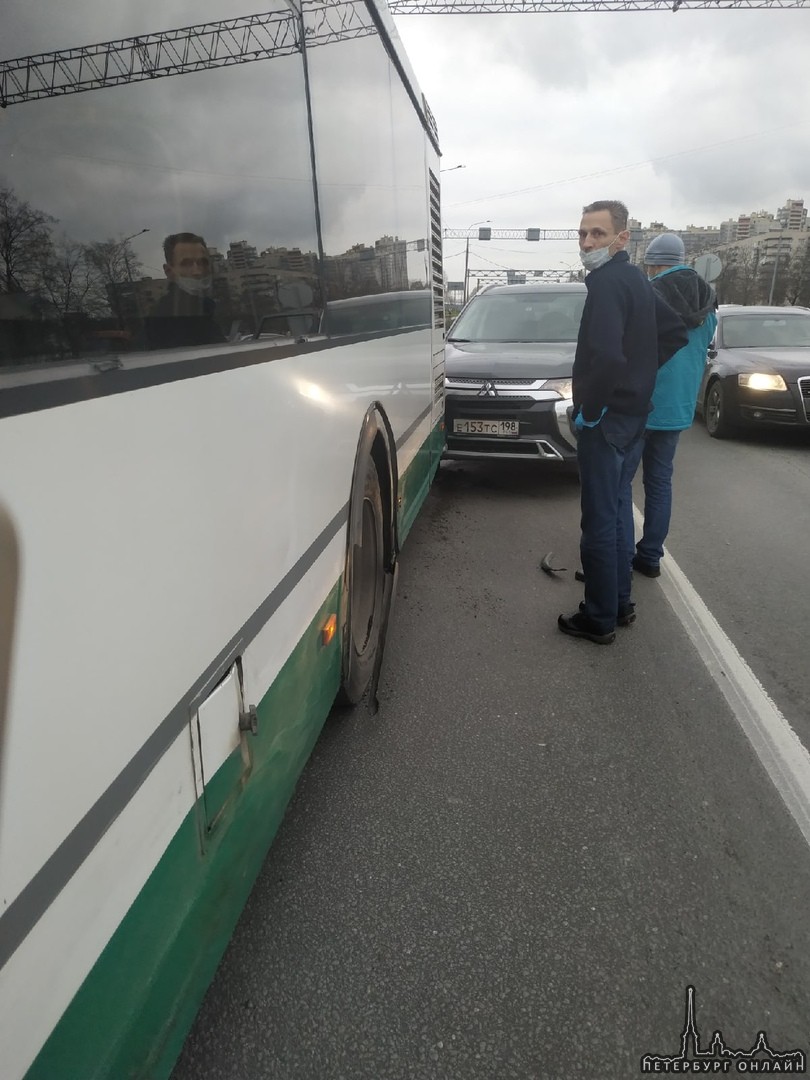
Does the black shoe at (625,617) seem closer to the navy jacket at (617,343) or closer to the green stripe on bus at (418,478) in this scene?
the navy jacket at (617,343)

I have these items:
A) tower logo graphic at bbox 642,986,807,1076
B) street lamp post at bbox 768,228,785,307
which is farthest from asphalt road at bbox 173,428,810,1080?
street lamp post at bbox 768,228,785,307

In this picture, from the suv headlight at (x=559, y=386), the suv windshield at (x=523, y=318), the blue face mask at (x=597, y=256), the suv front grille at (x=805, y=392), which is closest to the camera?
the blue face mask at (x=597, y=256)

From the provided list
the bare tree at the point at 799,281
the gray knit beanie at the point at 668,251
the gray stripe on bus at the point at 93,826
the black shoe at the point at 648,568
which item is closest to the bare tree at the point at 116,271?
the gray stripe on bus at the point at 93,826

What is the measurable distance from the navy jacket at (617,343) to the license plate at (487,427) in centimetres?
289

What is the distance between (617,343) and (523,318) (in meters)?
4.86

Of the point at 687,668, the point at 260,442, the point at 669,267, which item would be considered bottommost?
the point at 687,668

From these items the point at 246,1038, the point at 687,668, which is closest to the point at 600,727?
Result: the point at 687,668

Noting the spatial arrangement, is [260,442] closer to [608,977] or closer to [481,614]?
[608,977]

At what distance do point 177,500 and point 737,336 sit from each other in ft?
33.6

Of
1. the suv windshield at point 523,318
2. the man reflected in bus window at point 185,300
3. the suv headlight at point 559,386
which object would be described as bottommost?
the suv headlight at point 559,386

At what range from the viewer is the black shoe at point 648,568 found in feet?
15.2

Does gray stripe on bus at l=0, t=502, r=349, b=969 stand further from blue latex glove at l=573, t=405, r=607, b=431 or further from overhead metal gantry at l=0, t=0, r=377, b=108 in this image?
blue latex glove at l=573, t=405, r=607, b=431

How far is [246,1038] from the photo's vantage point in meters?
1.76

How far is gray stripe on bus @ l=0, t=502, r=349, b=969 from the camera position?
863 millimetres
